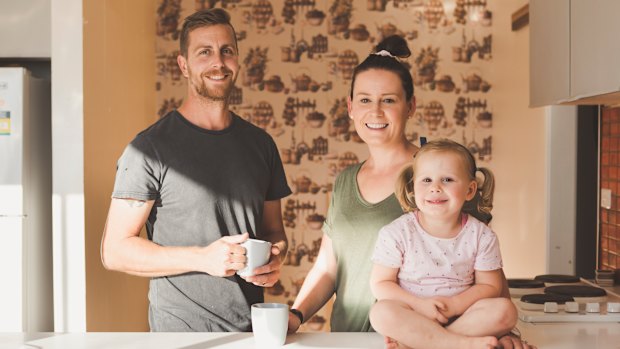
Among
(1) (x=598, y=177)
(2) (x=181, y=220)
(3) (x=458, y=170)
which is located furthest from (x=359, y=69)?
(1) (x=598, y=177)

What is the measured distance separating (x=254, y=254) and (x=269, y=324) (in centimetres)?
18

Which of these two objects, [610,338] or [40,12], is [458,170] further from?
[40,12]

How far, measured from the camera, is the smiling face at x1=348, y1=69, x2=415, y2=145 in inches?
73.2

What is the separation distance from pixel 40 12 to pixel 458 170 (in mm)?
2274

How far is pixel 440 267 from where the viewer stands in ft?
5.17

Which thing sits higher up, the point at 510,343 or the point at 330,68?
the point at 330,68

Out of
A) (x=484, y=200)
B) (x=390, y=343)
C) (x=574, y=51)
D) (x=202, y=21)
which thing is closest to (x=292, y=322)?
(x=390, y=343)

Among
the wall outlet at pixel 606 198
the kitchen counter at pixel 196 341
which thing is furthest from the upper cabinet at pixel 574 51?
the kitchen counter at pixel 196 341

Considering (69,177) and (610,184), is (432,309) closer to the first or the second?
(69,177)

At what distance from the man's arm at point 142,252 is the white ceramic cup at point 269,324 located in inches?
7.5

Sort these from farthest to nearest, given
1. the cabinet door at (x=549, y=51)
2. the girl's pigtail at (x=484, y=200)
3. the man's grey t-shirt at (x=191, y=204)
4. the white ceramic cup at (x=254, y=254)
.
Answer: the cabinet door at (x=549, y=51), the man's grey t-shirt at (x=191, y=204), the white ceramic cup at (x=254, y=254), the girl's pigtail at (x=484, y=200)

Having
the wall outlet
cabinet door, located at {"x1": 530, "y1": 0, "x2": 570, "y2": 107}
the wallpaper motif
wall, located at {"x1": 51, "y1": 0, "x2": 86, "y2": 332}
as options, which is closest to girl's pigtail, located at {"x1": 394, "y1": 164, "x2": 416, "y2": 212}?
cabinet door, located at {"x1": 530, "y1": 0, "x2": 570, "y2": 107}

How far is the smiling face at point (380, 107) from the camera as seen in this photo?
1.86 m

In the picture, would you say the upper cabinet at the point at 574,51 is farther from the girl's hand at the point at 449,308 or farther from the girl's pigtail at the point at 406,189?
the girl's hand at the point at 449,308
